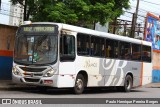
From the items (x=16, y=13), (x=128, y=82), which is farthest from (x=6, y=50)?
(x=16, y=13)

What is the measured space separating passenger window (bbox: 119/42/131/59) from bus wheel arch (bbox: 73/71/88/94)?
3.56 metres

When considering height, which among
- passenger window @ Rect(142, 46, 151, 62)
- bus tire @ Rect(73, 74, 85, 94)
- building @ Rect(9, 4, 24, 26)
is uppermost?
building @ Rect(9, 4, 24, 26)

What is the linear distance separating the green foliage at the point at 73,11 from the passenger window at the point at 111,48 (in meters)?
1.66

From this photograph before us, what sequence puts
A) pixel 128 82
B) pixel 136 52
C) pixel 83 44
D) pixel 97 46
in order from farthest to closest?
pixel 136 52 → pixel 128 82 → pixel 97 46 → pixel 83 44

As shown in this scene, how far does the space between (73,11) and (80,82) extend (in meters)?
4.09

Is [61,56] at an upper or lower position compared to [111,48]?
lower

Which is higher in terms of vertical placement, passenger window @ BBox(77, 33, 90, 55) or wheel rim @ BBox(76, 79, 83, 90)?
passenger window @ BBox(77, 33, 90, 55)

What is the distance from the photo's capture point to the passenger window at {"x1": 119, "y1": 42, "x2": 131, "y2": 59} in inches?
867

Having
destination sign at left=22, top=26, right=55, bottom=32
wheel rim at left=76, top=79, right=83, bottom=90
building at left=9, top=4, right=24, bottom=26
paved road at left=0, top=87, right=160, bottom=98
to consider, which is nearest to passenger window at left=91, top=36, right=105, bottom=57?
A: wheel rim at left=76, top=79, right=83, bottom=90

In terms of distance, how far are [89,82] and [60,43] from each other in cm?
289

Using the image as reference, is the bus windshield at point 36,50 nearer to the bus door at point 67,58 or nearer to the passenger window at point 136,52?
the bus door at point 67,58

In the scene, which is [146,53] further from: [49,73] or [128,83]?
[49,73]

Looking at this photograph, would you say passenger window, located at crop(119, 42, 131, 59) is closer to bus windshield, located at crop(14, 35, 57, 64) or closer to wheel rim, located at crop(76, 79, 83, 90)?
wheel rim, located at crop(76, 79, 83, 90)

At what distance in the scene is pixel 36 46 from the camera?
17656mm
